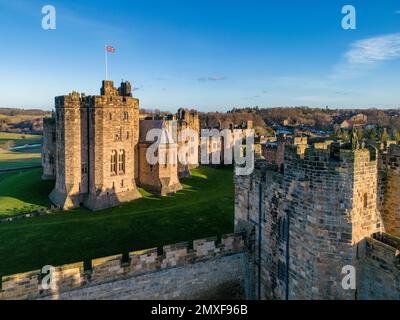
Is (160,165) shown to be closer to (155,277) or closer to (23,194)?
(23,194)

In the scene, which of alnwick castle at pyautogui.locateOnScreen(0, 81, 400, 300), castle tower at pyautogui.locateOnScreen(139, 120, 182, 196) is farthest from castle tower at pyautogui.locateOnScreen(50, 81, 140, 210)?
alnwick castle at pyautogui.locateOnScreen(0, 81, 400, 300)

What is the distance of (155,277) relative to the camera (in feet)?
47.1

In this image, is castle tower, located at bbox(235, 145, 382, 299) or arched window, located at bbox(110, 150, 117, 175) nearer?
castle tower, located at bbox(235, 145, 382, 299)

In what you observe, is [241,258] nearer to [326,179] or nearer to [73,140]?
[326,179]

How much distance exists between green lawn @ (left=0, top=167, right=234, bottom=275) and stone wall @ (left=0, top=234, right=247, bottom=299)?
8.81 m

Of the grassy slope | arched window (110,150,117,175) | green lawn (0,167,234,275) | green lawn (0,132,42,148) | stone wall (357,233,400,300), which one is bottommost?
green lawn (0,167,234,275)

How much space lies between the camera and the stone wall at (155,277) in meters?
12.5

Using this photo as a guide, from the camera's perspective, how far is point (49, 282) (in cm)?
1251

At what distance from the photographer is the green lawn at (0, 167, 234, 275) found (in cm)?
2298

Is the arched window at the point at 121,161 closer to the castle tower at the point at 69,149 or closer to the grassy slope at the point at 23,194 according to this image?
the castle tower at the point at 69,149

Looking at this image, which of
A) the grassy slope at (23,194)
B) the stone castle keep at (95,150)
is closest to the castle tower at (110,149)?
the stone castle keep at (95,150)

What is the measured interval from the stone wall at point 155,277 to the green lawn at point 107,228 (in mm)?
8809

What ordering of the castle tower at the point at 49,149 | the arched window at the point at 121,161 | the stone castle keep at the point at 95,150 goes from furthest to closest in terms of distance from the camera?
the castle tower at the point at 49,149, the arched window at the point at 121,161, the stone castle keep at the point at 95,150

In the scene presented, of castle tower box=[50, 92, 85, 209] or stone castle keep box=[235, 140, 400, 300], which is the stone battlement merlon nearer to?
stone castle keep box=[235, 140, 400, 300]
